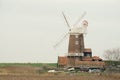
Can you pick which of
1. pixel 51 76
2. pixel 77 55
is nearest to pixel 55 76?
pixel 51 76

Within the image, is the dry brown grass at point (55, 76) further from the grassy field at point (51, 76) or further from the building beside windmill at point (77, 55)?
the building beside windmill at point (77, 55)

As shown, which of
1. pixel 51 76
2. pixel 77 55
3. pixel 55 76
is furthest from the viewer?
pixel 77 55

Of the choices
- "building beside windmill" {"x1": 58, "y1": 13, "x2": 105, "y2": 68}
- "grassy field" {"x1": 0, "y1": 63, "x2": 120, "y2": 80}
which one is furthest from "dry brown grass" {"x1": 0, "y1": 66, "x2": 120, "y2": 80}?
"building beside windmill" {"x1": 58, "y1": 13, "x2": 105, "y2": 68}

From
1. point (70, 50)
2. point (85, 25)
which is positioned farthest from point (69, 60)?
point (85, 25)

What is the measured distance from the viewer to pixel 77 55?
8769 centimetres

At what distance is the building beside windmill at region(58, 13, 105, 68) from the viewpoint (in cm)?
8731

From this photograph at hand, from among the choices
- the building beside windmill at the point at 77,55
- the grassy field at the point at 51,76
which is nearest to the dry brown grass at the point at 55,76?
the grassy field at the point at 51,76

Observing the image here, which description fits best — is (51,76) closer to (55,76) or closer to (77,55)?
(55,76)

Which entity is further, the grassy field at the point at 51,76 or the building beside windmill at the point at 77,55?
the building beside windmill at the point at 77,55

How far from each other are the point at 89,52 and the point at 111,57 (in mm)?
7806

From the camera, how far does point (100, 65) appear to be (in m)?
88.7

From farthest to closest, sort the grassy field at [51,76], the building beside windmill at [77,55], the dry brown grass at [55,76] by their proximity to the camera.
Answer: the building beside windmill at [77,55] → the grassy field at [51,76] → the dry brown grass at [55,76]

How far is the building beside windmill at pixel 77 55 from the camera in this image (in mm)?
87312

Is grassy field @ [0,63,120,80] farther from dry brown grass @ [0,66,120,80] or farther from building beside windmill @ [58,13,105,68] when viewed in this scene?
building beside windmill @ [58,13,105,68]
